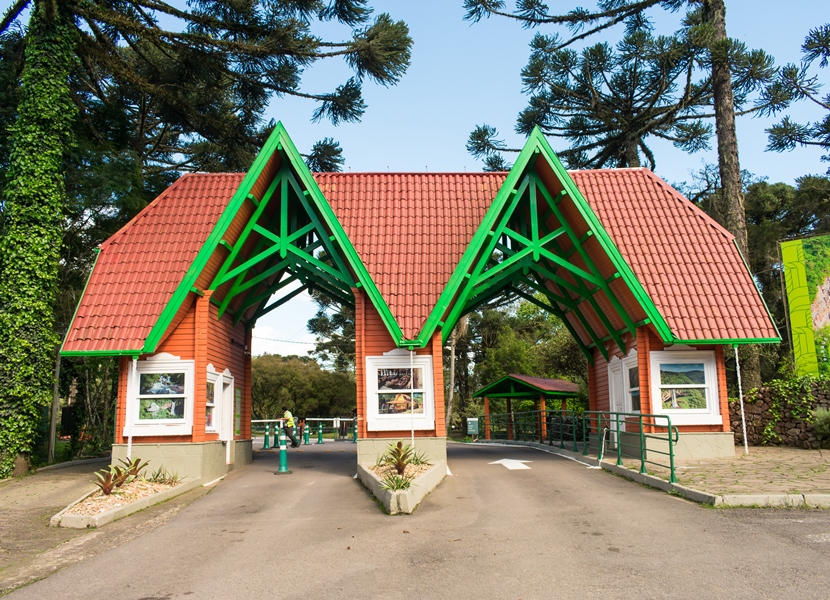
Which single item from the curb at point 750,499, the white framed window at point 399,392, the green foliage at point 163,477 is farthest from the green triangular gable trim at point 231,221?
the curb at point 750,499

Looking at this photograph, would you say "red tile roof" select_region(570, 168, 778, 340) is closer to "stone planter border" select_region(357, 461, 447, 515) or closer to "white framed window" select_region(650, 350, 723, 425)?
"white framed window" select_region(650, 350, 723, 425)

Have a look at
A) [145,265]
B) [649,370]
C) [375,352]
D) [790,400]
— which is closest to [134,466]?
[145,265]

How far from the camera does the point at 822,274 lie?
759 inches

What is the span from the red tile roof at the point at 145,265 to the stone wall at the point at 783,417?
14.5 m

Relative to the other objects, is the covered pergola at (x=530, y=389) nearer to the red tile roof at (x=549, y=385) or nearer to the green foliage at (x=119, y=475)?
the red tile roof at (x=549, y=385)

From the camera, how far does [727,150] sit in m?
21.0

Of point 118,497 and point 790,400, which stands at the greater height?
point 790,400

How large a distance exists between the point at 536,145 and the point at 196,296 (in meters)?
8.11

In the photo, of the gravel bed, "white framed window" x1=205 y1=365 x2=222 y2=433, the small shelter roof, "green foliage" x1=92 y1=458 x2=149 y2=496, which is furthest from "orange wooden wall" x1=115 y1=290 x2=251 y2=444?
the small shelter roof

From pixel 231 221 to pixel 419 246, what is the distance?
4276mm

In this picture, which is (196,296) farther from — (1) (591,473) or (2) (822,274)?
(2) (822,274)

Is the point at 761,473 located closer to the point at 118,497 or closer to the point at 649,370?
the point at 649,370

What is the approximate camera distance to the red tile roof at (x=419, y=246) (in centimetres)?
1541

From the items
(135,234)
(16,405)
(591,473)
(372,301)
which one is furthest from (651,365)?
(16,405)
